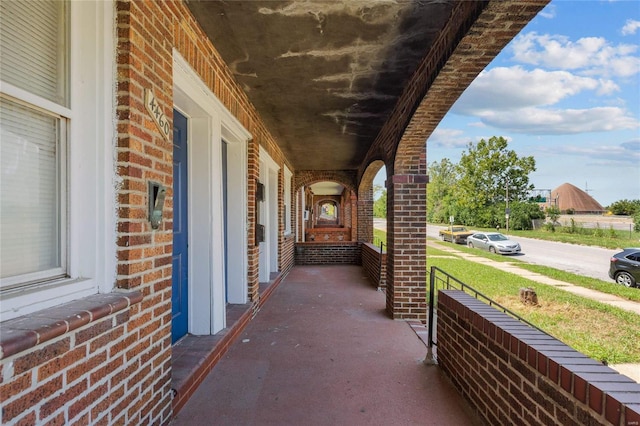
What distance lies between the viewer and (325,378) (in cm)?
309

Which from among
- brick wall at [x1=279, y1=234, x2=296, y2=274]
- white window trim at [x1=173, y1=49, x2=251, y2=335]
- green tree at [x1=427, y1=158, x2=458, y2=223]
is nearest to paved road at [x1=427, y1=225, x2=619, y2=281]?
brick wall at [x1=279, y1=234, x2=296, y2=274]

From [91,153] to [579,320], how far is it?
313 inches

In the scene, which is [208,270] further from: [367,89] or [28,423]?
[367,89]

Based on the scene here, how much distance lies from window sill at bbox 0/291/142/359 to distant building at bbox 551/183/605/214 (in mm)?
89465

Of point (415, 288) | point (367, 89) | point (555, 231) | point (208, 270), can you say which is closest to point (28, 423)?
point (208, 270)

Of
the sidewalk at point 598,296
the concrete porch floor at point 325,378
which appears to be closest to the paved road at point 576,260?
the sidewalk at point 598,296

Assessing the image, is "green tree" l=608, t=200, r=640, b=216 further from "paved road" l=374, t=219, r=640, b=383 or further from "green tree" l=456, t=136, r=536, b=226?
"paved road" l=374, t=219, r=640, b=383

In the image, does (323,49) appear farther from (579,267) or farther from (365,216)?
(579,267)

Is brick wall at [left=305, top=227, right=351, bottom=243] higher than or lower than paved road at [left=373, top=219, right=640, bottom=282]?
higher

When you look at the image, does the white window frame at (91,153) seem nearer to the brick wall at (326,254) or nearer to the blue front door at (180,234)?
the blue front door at (180,234)

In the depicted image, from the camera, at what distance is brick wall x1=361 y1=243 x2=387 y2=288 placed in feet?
23.0

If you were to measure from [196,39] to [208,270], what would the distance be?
2065 mm

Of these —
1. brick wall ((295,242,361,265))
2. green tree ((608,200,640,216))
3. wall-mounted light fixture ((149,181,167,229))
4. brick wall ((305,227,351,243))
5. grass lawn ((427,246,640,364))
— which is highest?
green tree ((608,200,640,216))

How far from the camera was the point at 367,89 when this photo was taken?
4137 mm
